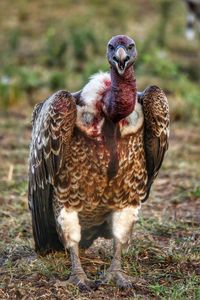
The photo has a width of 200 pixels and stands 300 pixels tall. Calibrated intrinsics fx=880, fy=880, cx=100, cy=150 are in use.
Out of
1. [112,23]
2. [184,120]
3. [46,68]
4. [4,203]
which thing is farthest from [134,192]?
[112,23]

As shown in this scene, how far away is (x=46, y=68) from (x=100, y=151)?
933 cm

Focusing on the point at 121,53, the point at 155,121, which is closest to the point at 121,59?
the point at 121,53

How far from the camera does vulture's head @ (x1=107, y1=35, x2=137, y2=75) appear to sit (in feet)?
17.0

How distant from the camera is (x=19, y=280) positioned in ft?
17.6

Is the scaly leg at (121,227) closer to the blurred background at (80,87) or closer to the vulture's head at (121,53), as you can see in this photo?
the blurred background at (80,87)

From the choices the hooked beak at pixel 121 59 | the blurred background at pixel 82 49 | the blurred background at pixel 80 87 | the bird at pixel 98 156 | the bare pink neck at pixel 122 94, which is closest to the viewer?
the hooked beak at pixel 121 59

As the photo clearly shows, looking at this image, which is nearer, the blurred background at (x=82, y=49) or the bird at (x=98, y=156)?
the bird at (x=98, y=156)

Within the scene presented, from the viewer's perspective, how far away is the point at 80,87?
13.0 meters

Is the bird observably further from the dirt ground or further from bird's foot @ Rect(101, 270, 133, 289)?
the dirt ground

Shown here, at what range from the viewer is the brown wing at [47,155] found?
5414mm

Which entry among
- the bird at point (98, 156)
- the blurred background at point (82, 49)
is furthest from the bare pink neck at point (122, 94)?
the blurred background at point (82, 49)

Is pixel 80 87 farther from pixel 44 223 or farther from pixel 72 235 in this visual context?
pixel 72 235

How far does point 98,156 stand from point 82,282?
0.78m

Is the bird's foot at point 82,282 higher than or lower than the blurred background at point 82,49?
lower
